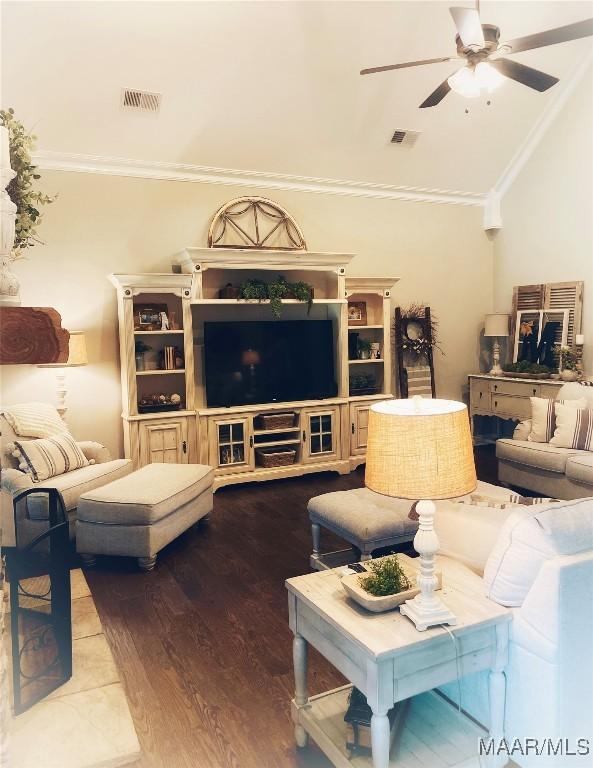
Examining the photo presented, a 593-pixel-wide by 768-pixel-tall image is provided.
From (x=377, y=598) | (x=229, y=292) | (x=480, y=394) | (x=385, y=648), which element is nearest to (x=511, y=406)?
(x=480, y=394)

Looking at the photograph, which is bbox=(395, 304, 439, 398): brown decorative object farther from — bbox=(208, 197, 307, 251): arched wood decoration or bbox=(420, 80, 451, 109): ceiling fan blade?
bbox=(420, 80, 451, 109): ceiling fan blade

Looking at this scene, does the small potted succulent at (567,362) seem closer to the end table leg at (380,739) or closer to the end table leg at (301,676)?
the end table leg at (301,676)

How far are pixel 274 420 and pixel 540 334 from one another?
10.2ft

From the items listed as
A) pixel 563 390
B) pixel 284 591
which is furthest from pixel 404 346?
pixel 284 591

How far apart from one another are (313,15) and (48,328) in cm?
412

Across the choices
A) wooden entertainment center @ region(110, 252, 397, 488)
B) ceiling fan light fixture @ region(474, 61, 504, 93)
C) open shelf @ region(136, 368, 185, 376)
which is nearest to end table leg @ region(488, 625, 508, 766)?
ceiling fan light fixture @ region(474, 61, 504, 93)

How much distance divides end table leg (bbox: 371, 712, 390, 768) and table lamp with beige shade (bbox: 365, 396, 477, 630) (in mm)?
272

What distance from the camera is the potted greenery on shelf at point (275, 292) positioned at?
5492 millimetres

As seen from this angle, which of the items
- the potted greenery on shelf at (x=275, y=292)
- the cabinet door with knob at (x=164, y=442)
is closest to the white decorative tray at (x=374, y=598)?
the cabinet door with knob at (x=164, y=442)

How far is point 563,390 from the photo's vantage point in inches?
204

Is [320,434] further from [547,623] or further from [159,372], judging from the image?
[547,623]

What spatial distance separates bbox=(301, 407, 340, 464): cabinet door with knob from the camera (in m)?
5.80

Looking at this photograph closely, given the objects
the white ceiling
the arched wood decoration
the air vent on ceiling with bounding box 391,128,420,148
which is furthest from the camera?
the air vent on ceiling with bounding box 391,128,420,148

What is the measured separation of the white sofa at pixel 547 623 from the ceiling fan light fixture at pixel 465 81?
276cm
